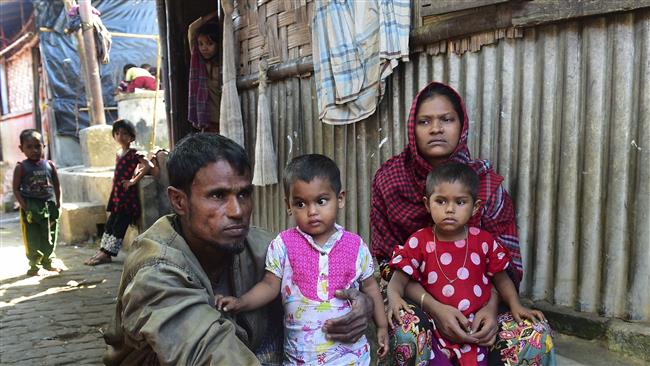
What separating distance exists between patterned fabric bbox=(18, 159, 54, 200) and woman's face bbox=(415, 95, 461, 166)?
5260 millimetres

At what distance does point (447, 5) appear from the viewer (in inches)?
117

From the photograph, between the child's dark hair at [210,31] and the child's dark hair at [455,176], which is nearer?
the child's dark hair at [455,176]

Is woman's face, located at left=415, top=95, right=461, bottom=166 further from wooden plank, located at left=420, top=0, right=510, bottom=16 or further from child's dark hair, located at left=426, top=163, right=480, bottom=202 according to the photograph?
wooden plank, located at left=420, top=0, right=510, bottom=16

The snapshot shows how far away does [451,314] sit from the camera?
217 cm

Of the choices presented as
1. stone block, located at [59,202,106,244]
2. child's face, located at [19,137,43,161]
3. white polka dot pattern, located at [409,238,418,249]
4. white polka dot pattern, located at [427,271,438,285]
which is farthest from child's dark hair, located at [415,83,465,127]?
stone block, located at [59,202,106,244]

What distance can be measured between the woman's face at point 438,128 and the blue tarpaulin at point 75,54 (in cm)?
1282

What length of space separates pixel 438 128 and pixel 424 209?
Answer: 1.36 feet

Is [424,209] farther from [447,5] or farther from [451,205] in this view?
[447,5]

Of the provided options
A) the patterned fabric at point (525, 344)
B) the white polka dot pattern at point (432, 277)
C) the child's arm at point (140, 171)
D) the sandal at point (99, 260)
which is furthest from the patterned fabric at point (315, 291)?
the sandal at point (99, 260)

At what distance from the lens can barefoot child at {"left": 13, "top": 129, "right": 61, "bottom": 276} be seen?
6.09 m

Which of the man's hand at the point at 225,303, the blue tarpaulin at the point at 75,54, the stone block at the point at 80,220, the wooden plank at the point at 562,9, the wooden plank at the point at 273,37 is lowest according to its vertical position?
the stone block at the point at 80,220

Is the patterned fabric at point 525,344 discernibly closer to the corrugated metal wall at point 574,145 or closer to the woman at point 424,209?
the woman at point 424,209

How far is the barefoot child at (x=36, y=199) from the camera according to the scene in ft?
20.0

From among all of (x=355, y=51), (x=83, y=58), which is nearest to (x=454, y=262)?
(x=355, y=51)
